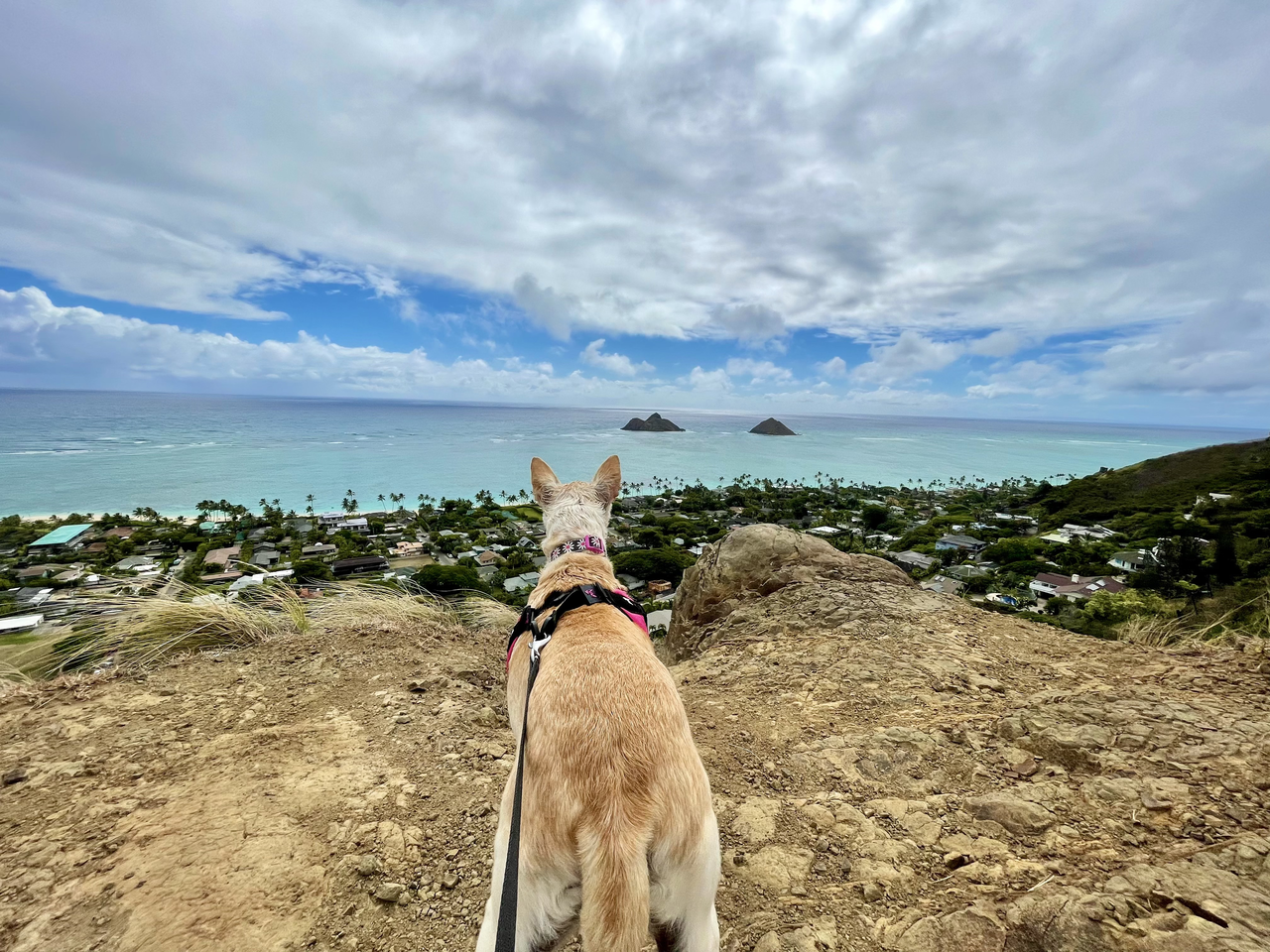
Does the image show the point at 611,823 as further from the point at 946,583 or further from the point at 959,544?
the point at 959,544

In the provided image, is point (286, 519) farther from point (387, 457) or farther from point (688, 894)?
point (688, 894)

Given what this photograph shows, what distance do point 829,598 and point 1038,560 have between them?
2665cm

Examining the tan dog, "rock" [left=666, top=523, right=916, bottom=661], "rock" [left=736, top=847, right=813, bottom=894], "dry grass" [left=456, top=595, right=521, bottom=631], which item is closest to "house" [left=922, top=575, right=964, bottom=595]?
"rock" [left=666, top=523, right=916, bottom=661]

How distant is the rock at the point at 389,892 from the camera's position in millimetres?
2301

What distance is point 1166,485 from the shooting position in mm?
35188

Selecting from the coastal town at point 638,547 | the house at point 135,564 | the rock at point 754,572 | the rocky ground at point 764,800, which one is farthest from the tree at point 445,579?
the rocky ground at point 764,800

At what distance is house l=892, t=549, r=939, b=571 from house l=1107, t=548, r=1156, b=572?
7.05m

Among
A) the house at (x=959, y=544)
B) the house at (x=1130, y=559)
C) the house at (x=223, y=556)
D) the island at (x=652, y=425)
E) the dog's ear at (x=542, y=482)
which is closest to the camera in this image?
the dog's ear at (x=542, y=482)

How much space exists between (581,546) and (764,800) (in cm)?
196

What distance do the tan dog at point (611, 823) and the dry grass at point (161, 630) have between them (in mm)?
4960

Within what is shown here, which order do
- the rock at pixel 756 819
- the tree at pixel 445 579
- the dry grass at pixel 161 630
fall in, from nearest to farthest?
the rock at pixel 756 819 → the dry grass at pixel 161 630 → the tree at pixel 445 579

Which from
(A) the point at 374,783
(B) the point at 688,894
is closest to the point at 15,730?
(A) the point at 374,783

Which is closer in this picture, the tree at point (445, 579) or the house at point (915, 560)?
the tree at point (445, 579)

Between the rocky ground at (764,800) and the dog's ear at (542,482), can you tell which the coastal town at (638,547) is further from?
the rocky ground at (764,800)
